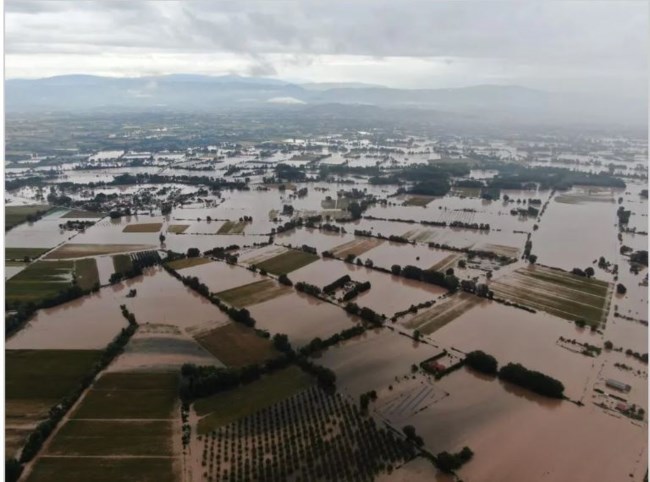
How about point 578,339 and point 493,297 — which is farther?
point 493,297

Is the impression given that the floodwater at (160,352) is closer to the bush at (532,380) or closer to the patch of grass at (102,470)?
the patch of grass at (102,470)

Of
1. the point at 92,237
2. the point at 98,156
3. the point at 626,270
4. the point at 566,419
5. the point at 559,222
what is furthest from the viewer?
the point at 98,156

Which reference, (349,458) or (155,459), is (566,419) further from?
(155,459)

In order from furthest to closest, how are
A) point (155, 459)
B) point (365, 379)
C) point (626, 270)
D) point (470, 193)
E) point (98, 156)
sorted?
point (98, 156) → point (470, 193) → point (626, 270) → point (365, 379) → point (155, 459)

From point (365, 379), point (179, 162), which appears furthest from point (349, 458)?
point (179, 162)

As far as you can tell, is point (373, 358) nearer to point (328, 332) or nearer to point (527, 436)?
point (328, 332)

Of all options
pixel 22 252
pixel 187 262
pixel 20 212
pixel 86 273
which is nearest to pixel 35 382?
pixel 86 273
